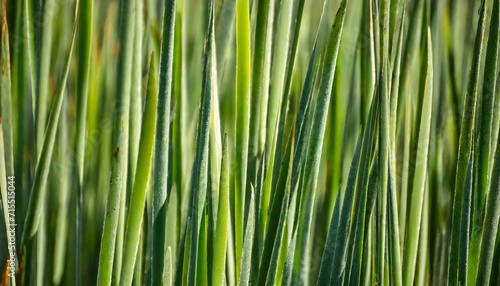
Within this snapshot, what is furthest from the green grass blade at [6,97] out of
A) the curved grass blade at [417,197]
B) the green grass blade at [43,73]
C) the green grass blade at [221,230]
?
the curved grass blade at [417,197]

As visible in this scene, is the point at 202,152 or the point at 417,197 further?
the point at 417,197

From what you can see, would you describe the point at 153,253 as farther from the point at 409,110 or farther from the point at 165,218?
the point at 409,110

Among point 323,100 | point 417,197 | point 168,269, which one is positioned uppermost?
point 323,100

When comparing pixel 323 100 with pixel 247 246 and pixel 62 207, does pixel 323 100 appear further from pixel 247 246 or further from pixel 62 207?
pixel 62 207

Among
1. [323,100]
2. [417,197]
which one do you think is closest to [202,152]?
[323,100]

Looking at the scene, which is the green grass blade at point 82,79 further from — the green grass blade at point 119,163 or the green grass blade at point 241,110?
the green grass blade at point 241,110

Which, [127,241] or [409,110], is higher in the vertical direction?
[409,110]

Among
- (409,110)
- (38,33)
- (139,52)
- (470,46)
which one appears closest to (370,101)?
(409,110)

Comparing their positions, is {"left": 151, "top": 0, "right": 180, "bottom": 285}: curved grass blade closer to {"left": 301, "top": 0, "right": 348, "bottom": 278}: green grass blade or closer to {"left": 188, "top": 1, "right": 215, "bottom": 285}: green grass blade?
{"left": 188, "top": 1, "right": 215, "bottom": 285}: green grass blade
